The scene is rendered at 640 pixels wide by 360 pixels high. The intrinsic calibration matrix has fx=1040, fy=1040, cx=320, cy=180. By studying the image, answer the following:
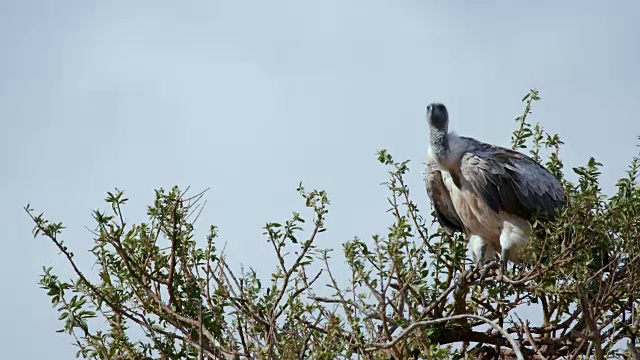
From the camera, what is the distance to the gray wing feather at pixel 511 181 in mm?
6609

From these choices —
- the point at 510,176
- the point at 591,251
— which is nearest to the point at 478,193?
the point at 510,176

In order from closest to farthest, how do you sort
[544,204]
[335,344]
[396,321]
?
[335,344] → [396,321] → [544,204]

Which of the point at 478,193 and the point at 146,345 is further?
the point at 478,193

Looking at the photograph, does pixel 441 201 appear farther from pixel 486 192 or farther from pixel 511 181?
pixel 511 181

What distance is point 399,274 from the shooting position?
5004 mm

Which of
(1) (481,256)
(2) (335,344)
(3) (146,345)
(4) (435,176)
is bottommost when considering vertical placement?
(2) (335,344)

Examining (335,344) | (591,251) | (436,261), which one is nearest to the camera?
(335,344)

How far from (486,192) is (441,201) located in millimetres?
364

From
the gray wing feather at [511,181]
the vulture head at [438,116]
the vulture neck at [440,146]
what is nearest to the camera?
the gray wing feather at [511,181]

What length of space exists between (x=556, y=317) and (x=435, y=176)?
1458mm

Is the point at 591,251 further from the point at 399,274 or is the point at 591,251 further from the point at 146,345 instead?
the point at 146,345

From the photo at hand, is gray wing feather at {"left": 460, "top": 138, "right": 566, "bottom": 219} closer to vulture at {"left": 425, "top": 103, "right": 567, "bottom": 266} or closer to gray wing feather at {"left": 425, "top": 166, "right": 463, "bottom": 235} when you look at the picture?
vulture at {"left": 425, "top": 103, "right": 567, "bottom": 266}

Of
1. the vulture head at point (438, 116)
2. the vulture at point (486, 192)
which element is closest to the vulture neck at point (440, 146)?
the vulture at point (486, 192)

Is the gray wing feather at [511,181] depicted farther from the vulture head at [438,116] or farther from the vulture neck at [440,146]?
the vulture head at [438,116]
